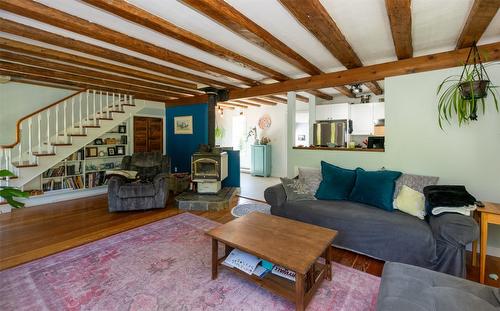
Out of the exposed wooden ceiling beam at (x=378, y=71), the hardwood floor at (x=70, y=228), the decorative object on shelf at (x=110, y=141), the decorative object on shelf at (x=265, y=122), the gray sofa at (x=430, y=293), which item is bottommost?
the hardwood floor at (x=70, y=228)

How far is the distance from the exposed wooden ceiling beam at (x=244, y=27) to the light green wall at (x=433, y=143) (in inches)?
56.0

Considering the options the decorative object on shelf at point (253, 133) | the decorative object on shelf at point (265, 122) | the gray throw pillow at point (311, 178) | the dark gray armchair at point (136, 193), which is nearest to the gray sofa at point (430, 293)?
the gray throw pillow at point (311, 178)

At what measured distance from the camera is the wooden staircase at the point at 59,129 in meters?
3.84

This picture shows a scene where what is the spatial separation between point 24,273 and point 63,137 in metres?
3.12

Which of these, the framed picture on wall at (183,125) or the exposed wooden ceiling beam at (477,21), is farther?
the framed picture on wall at (183,125)

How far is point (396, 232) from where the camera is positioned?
2.24 m

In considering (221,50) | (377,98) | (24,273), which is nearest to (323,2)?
(221,50)

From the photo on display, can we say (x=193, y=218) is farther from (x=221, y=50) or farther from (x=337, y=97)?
(x=337, y=97)

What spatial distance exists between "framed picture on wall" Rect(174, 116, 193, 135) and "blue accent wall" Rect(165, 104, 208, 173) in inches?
3.5

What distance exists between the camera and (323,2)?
73.4 inches

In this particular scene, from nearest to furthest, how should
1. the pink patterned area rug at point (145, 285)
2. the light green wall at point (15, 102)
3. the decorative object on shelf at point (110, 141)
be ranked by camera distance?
the pink patterned area rug at point (145, 285)
the light green wall at point (15, 102)
the decorative object on shelf at point (110, 141)

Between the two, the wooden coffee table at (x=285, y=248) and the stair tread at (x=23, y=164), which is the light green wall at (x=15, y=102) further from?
the wooden coffee table at (x=285, y=248)

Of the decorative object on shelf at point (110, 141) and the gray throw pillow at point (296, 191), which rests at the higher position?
the decorative object on shelf at point (110, 141)

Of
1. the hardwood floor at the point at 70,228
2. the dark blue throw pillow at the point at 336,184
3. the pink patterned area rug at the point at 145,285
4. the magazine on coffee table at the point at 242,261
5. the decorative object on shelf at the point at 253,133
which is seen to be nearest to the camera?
the pink patterned area rug at the point at 145,285
